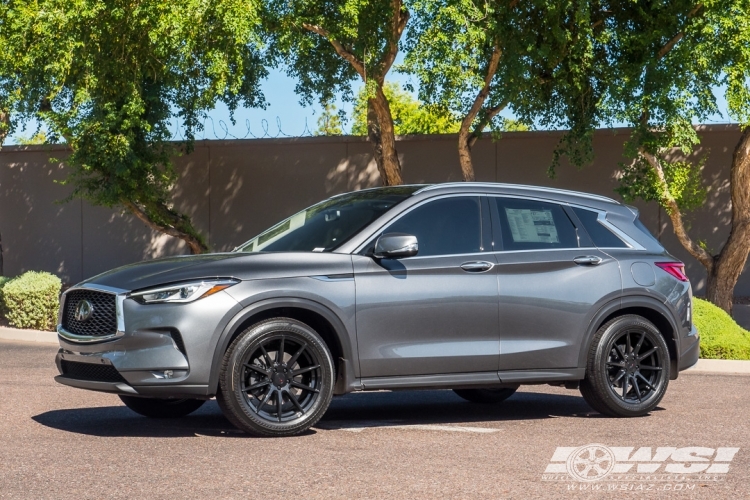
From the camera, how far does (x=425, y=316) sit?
816 cm

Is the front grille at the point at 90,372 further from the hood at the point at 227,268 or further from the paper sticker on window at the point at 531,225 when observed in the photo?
the paper sticker on window at the point at 531,225

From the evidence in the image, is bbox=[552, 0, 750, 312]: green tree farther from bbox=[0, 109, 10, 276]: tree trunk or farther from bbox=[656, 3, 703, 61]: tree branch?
bbox=[0, 109, 10, 276]: tree trunk

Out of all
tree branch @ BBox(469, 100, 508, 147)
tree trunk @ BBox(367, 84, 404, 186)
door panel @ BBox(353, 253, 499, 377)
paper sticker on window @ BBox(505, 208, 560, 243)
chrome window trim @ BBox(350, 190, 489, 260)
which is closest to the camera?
door panel @ BBox(353, 253, 499, 377)

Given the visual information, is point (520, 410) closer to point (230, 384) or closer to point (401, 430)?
point (401, 430)

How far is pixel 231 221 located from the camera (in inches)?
909

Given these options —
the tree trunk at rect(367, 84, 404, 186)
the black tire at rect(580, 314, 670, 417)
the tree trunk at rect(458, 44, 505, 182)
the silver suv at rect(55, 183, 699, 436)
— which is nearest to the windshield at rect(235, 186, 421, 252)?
the silver suv at rect(55, 183, 699, 436)

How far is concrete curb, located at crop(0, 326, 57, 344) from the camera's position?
53.1 feet

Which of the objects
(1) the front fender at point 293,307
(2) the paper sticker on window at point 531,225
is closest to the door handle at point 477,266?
(2) the paper sticker on window at point 531,225

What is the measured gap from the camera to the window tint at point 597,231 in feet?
30.2

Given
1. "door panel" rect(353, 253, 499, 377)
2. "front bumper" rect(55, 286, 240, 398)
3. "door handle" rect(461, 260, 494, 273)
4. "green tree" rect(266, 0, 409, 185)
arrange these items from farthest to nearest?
"green tree" rect(266, 0, 409, 185) < "door handle" rect(461, 260, 494, 273) < "door panel" rect(353, 253, 499, 377) < "front bumper" rect(55, 286, 240, 398)

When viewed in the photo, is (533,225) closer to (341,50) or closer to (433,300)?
(433,300)

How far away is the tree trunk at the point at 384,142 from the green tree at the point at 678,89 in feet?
12.2

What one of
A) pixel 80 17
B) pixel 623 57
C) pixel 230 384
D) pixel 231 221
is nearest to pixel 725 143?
pixel 623 57

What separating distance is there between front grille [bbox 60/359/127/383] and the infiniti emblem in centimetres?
33
